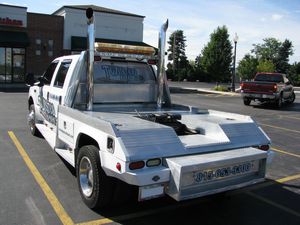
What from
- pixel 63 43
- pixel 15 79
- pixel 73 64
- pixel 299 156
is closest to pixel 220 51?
pixel 63 43

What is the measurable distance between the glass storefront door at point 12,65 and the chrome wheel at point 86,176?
26.1 meters

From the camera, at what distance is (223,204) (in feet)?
16.7

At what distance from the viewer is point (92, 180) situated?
445cm

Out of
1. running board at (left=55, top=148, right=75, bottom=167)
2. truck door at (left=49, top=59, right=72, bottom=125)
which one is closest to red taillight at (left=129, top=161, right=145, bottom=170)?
running board at (left=55, top=148, right=75, bottom=167)

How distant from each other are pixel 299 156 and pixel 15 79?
25688 mm

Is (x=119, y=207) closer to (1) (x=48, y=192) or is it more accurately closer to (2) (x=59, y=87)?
(1) (x=48, y=192)

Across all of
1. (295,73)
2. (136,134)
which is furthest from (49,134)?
(295,73)

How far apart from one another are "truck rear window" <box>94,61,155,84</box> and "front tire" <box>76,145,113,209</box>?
75.6 inches

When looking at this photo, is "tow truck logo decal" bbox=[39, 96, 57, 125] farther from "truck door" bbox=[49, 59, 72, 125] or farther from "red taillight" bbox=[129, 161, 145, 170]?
"red taillight" bbox=[129, 161, 145, 170]

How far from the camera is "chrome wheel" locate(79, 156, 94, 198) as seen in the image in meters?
4.58

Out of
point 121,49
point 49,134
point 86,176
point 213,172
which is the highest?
point 121,49

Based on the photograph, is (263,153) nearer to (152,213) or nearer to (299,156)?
(152,213)

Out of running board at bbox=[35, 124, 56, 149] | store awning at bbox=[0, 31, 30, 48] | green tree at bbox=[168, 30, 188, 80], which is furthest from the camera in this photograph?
green tree at bbox=[168, 30, 188, 80]

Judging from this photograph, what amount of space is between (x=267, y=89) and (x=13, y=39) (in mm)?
19434
